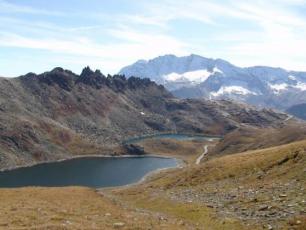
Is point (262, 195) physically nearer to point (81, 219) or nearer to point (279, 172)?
point (279, 172)

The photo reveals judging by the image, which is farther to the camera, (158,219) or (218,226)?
(158,219)

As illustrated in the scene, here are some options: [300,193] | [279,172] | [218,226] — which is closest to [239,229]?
[218,226]

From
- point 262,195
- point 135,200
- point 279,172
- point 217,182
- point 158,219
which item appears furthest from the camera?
point 217,182

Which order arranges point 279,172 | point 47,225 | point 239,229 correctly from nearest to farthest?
point 47,225
point 239,229
point 279,172

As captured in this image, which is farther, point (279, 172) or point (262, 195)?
point (279, 172)

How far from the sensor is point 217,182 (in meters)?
89.4

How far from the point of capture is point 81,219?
152 ft

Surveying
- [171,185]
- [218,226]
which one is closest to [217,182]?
[171,185]

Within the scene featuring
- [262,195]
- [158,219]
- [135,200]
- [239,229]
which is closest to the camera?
[239,229]

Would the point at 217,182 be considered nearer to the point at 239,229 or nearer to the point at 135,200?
the point at 135,200

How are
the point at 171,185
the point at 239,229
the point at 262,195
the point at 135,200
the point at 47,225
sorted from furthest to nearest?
the point at 171,185 → the point at 135,200 → the point at 262,195 → the point at 239,229 → the point at 47,225

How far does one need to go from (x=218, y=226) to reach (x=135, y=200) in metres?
37.5

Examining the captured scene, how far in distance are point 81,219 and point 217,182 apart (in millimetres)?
47307

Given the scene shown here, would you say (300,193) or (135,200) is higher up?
(300,193)
